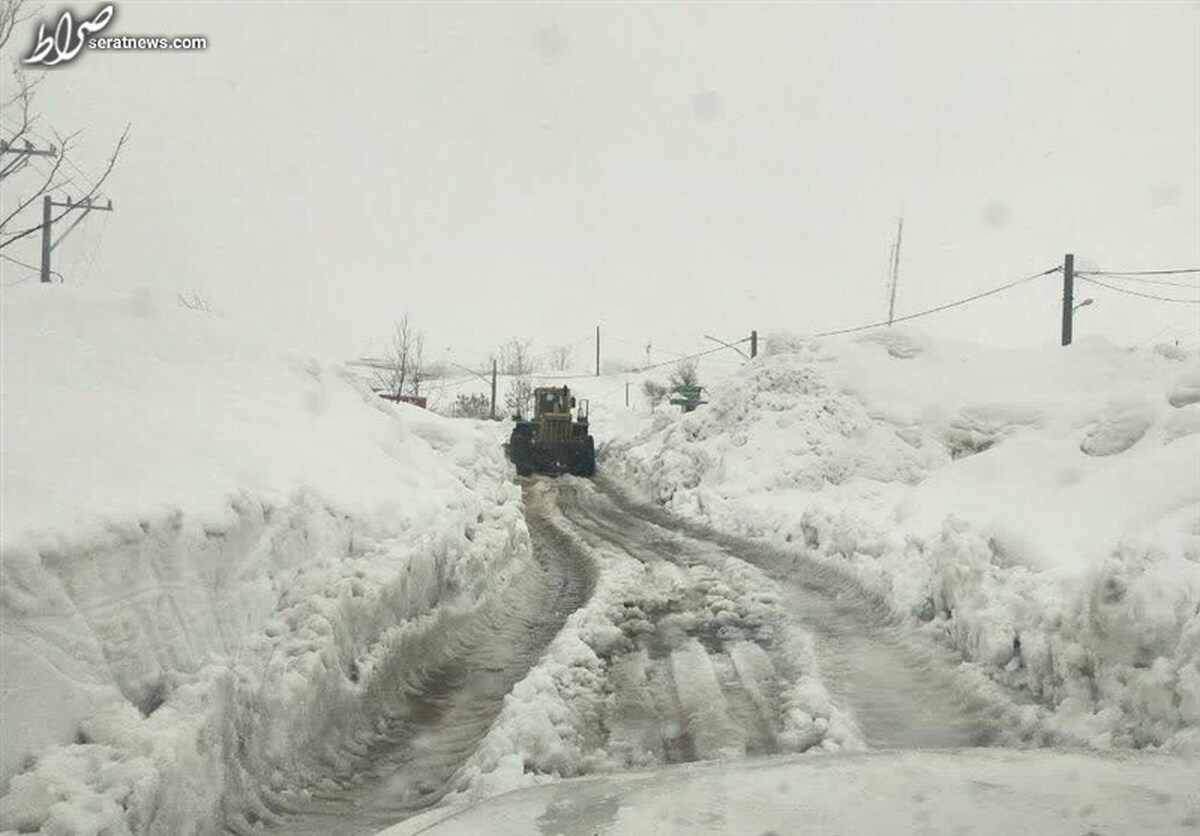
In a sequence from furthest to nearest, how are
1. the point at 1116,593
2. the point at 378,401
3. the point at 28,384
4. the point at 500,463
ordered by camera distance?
the point at 500,463
the point at 378,401
the point at 28,384
the point at 1116,593

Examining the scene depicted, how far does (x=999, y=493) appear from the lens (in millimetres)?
10086

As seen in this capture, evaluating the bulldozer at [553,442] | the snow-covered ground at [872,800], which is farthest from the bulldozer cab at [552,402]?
the snow-covered ground at [872,800]

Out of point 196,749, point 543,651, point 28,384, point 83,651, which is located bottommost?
point 543,651

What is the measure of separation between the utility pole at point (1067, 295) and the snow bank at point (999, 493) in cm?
471

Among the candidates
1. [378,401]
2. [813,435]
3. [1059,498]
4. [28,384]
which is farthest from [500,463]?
[28,384]

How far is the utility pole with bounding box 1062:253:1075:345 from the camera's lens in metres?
27.8

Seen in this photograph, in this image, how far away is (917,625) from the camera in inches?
290

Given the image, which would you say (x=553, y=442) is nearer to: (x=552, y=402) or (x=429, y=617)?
(x=552, y=402)

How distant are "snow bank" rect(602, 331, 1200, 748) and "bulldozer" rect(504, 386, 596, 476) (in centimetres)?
192

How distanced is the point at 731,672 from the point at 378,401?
7548 mm

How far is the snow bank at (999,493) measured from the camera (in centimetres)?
479

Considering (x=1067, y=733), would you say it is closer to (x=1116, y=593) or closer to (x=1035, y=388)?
(x=1116, y=593)

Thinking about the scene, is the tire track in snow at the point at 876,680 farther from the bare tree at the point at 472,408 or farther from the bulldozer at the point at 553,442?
the bare tree at the point at 472,408

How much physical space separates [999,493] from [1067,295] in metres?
21.0
